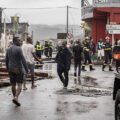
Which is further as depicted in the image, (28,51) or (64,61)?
(64,61)

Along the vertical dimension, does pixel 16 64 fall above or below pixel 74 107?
above

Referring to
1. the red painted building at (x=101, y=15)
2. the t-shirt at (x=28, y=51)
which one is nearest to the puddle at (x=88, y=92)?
the t-shirt at (x=28, y=51)

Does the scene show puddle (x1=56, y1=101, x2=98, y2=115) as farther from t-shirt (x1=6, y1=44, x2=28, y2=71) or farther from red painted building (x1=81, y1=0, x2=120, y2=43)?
red painted building (x1=81, y1=0, x2=120, y2=43)

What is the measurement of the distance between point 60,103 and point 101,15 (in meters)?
36.1

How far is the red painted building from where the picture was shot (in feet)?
153

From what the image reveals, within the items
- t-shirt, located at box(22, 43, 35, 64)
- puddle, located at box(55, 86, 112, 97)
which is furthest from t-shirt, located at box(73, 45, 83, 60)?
t-shirt, located at box(22, 43, 35, 64)

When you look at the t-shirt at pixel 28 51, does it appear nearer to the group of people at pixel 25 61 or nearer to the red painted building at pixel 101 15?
the group of people at pixel 25 61

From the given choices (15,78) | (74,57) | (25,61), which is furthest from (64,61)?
(74,57)

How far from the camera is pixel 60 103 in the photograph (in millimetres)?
14922

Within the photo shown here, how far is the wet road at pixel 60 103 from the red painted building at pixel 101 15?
25644 mm

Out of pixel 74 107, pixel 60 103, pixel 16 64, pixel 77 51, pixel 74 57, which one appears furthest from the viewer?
pixel 77 51

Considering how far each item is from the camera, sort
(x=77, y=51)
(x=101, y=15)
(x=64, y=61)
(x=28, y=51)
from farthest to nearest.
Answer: (x=101, y=15), (x=77, y=51), (x=64, y=61), (x=28, y=51)

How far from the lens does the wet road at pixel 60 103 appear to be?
12.6 m

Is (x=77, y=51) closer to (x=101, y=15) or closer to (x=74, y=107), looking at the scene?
(x=74, y=107)
